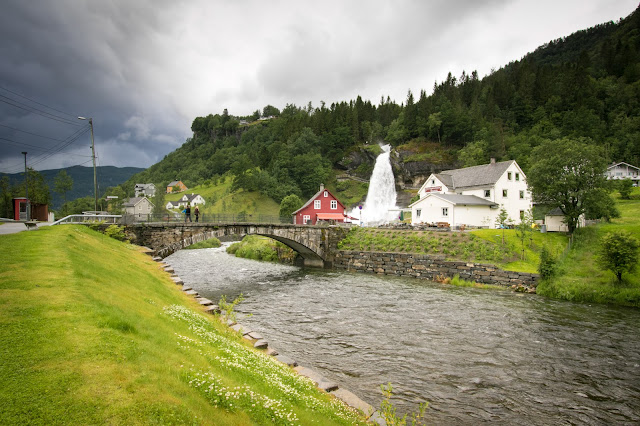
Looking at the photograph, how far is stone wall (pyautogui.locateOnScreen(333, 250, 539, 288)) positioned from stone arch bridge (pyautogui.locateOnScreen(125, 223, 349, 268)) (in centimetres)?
270

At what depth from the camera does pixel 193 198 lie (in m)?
128

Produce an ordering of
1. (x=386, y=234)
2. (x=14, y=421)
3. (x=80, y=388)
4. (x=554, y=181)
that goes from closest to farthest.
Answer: (x=14, y=421) → (x=80, y=388) → (x=554, y=181) → (x=386, y=234)

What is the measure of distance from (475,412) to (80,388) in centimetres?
1217

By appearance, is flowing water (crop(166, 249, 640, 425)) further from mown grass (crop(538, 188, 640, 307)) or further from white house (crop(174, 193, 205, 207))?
white house (crop(174, 193, 205, 207))

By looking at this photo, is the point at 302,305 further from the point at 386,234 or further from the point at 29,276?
the point at 386,234

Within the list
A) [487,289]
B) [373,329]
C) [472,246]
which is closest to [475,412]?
[373,329]

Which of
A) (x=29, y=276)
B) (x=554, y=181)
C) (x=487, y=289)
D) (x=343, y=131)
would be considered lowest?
(x=487, y=289)

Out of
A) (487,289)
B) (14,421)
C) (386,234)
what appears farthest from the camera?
(386,234)

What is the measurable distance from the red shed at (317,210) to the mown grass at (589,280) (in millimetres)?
38248

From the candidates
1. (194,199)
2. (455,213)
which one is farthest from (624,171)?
(194,199)

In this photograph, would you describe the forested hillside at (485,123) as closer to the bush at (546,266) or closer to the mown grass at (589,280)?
the mown grass at (589,280)

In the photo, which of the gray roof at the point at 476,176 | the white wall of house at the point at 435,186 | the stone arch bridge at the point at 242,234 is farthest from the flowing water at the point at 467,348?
the white wall of house at the point at 435,186

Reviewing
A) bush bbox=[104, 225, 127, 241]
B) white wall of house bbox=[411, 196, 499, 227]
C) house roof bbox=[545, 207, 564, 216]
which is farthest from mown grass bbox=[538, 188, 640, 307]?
bush bbox=[104, 225, 127, 241]

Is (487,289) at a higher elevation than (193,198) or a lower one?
lower
